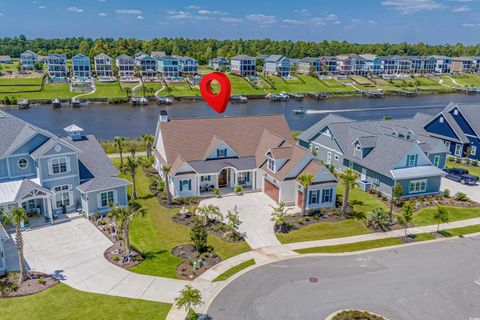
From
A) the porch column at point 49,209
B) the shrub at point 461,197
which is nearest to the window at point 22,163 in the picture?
the porch column at point 49,209

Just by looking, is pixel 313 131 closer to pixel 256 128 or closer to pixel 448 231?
pixel 256 128

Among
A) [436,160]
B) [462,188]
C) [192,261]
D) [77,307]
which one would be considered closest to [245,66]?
[436,160]

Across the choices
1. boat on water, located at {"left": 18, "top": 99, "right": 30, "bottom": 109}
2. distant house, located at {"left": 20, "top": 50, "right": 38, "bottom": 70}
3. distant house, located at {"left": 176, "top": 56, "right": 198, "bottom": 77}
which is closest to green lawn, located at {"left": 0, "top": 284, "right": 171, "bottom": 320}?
boat on water, located at {"left": 18, "top": 99, "right": 30, "bottom": 109}

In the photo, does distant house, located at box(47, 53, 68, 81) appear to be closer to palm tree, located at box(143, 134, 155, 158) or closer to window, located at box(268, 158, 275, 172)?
palm tree, located at box(143, 134, 155, 158)

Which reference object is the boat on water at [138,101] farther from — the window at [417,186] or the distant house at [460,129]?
the window at [417,186]

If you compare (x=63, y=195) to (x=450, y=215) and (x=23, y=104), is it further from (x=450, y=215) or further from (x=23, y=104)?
(x=23, y=104)

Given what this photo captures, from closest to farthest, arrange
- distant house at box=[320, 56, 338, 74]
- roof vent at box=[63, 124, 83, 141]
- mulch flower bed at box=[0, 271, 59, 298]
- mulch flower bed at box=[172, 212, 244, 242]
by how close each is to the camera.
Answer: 1. mulch flower bed at box=[0, 271, 59, 298]
2. mulch flower bed at box=[172, 212, 244, 242]
3. roof vent at box=[63, 124, 83, 141]
4. distant house at box=[320, 56, 338, 74]
